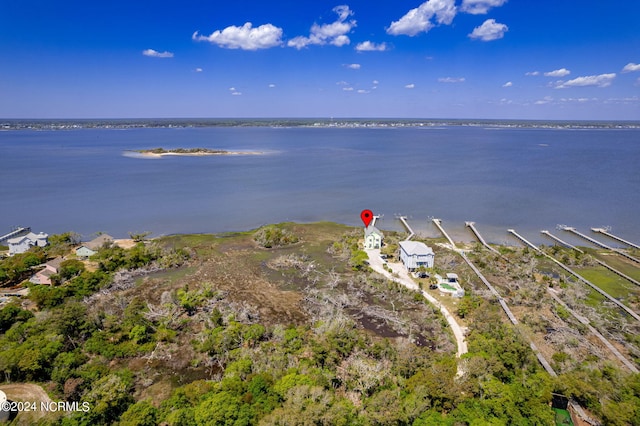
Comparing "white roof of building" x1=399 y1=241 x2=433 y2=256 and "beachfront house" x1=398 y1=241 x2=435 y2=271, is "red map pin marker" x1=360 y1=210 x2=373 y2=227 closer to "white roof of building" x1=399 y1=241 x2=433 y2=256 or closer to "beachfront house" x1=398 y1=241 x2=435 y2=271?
"white roof of building" x1=399 y1=241 x2=433 y2=256

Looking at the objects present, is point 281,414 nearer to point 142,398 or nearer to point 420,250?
point 142,398

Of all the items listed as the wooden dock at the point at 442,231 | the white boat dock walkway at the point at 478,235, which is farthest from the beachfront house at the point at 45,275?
the white boat dock walkway at the point at 478,235

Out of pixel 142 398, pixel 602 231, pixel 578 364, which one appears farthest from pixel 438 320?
pixel 602 231

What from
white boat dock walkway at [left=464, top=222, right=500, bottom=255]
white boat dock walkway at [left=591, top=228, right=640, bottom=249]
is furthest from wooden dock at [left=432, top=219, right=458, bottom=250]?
white boat dock walkway at [left=591, top=228, right=640, bottom=249]

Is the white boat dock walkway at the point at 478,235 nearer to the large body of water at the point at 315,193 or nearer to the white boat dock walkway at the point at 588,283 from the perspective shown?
the large body of water at the point at 315,193

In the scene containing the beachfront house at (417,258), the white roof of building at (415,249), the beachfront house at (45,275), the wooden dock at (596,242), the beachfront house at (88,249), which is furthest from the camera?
the wooden dock at (596,242)

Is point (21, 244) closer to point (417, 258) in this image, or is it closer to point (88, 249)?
point (88, 249)

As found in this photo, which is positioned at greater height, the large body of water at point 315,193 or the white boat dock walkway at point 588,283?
the large body of water at point 315,193

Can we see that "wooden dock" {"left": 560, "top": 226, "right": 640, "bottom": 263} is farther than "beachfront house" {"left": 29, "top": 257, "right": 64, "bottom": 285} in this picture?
Yes
